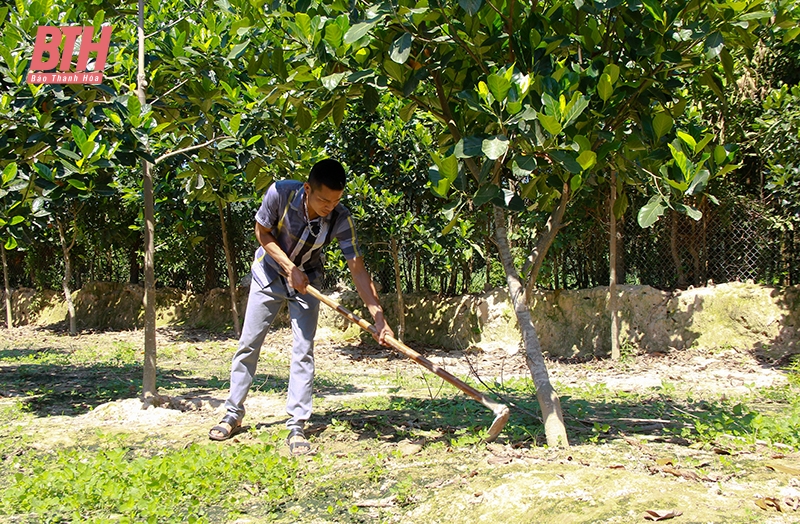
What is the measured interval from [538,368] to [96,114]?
11.4 feet

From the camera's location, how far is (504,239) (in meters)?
3.79

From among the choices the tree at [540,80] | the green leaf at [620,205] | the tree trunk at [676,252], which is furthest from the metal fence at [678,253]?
the tree at [540,80]

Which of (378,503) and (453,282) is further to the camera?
(453,282)

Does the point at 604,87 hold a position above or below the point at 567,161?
above

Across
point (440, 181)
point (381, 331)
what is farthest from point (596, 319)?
point (440, 181)

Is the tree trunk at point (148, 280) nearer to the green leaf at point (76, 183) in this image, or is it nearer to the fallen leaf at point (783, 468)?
the green leaf at point (76, 183)

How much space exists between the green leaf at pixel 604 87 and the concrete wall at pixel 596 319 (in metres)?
5.78

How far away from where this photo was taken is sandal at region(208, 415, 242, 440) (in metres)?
4.12

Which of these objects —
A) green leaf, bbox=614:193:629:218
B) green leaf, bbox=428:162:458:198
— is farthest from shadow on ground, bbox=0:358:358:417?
green leaf, bbox=428:162:458:198

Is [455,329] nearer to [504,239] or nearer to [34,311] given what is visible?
[504,239]

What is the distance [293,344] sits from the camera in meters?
4.07

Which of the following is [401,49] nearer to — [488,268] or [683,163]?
[683,163]

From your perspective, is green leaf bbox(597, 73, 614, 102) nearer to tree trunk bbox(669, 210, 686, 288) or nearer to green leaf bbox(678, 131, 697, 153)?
green leaf bbox(678, 131, 697, 153)

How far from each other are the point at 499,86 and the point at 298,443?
2.39 metres
